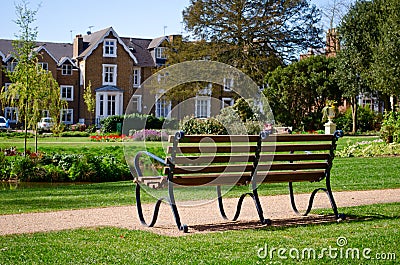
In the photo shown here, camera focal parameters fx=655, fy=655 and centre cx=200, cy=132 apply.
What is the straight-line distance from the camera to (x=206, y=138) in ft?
23.4

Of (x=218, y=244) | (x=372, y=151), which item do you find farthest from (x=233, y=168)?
(x=372, y=151)

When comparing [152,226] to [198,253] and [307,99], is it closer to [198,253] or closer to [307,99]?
[198,253]

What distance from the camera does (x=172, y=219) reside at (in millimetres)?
8289

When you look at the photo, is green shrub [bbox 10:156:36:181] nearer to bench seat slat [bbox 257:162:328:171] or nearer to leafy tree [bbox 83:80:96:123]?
bench seat slat [bbox 257:162:328:171]

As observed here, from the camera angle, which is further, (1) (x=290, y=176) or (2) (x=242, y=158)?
(1) (x=290, y=176)

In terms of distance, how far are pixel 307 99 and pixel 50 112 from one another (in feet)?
78.6

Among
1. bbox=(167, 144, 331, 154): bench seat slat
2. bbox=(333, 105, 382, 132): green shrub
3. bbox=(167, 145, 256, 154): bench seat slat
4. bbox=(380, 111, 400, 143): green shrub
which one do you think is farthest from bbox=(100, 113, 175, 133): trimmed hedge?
bbox=(167, 145, 256, 154): bench seat slat

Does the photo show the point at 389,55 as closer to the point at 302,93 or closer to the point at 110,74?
the point at 302,93

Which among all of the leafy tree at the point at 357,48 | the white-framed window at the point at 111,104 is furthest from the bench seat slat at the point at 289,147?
the white-framed window at the point at 111,104

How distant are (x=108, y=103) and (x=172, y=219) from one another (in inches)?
1873

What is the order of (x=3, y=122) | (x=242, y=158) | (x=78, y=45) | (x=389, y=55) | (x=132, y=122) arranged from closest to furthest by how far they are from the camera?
1. (x=242, y=158)
2. (x=389, y=55)
3. (x=132, y=122)
4. (x=3, y=122)
5. (x=78, y=45)

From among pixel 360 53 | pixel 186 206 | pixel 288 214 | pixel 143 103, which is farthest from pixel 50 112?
pixel 143 103

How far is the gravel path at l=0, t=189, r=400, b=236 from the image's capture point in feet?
24.8

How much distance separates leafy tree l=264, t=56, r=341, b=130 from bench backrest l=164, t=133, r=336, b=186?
110 feet
